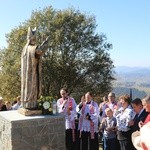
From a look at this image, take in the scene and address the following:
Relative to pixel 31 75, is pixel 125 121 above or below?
below

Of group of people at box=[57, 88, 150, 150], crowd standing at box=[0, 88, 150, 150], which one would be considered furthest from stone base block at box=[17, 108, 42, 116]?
group of people at box=[57, 88, 150, 150]

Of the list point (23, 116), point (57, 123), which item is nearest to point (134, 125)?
point (57, 123)

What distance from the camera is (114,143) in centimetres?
811

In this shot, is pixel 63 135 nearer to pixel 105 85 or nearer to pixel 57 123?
pixel 57 123

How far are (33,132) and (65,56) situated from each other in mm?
25806

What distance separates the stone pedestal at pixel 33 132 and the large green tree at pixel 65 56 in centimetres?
2331

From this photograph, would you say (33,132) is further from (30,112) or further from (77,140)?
(77,140)

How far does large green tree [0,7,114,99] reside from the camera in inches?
1271

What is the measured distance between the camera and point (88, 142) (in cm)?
906

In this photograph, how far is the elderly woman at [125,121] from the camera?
7.13 m

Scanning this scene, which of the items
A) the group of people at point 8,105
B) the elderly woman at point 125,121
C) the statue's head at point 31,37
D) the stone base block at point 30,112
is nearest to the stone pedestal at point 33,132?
the stone base block at point 30,112

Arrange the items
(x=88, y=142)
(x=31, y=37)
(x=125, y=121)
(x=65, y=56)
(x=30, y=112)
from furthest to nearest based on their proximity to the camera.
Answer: (x=65, y=56) < (x=88, y=142) < (x=31, y=37) < (x=30, y=112) < (x=125, y=121)

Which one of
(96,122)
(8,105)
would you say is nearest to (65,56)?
(8,105)

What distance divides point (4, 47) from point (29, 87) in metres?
27.9
